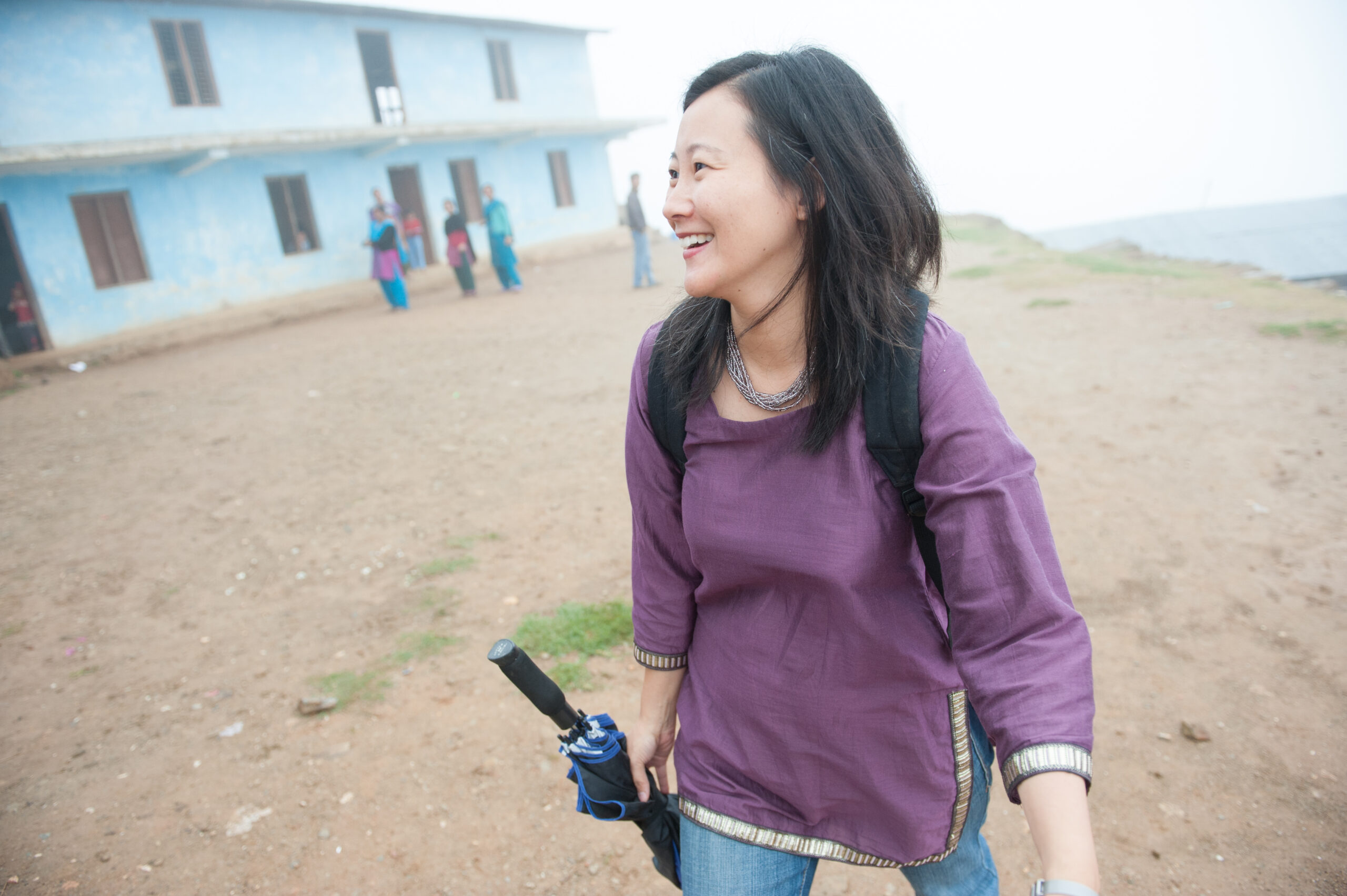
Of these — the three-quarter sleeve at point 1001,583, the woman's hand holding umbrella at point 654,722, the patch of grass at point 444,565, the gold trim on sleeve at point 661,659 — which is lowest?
the patch of grass at point 444,565

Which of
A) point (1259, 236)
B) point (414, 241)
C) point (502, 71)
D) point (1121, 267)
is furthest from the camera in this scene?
point (502, 71)

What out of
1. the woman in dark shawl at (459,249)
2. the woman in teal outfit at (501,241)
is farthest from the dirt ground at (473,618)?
the woman in dark shawl at (459,249)

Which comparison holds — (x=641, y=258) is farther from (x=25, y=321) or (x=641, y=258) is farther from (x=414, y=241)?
(x=25, y=321)

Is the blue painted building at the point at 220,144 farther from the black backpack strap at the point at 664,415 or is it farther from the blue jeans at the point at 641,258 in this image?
the black backpack strap at the point at 664,415

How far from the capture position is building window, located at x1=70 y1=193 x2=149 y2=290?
1211 centimetres

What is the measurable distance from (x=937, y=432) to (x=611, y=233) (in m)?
21.0

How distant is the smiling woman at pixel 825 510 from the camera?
3.68ft

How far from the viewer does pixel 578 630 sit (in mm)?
3332

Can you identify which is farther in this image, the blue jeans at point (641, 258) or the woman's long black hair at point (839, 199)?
the blue jeans at point (641, 258)

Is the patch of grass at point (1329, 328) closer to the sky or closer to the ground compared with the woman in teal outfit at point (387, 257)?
closer to the ground

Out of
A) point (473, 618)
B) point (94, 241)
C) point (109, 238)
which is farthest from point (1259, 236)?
point (94, 241)

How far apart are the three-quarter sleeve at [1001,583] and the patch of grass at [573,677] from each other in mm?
2074

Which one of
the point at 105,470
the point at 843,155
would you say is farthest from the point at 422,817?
the point at 105,470

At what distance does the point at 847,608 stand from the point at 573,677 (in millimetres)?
2015
